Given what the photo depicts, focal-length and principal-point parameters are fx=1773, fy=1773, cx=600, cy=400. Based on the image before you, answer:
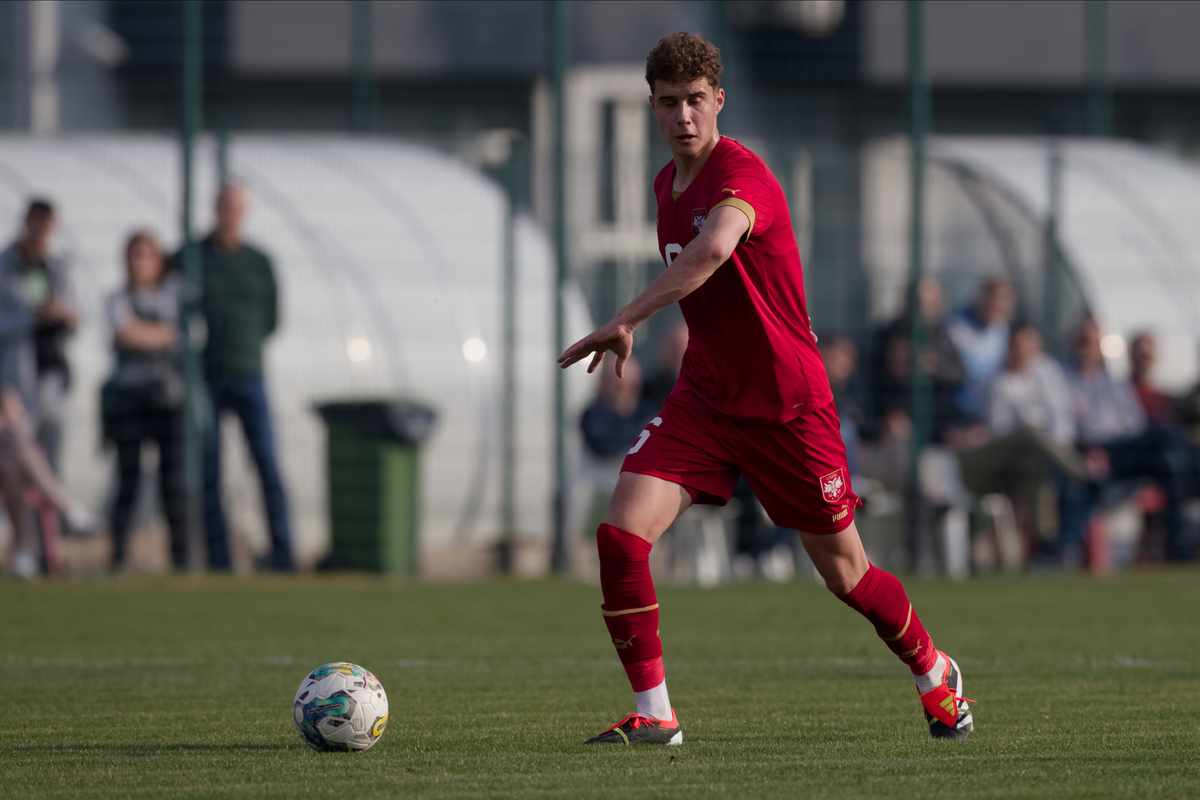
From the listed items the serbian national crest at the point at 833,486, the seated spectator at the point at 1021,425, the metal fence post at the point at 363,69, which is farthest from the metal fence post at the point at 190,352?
the serbian national crest at the point at 833,486

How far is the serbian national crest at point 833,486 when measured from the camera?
17.3ft

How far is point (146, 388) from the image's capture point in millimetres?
13180

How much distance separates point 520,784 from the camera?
14.4ft

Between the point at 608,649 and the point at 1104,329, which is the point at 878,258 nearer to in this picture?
the point at 1104,329

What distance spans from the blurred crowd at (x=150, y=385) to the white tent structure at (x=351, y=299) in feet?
2.56

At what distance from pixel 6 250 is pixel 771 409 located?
8984 mm

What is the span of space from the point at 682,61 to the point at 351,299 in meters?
10.9

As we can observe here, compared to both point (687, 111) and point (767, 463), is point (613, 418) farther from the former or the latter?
point (687, 111)

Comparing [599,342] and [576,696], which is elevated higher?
[599,342]

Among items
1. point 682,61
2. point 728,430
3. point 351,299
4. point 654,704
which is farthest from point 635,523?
point 351,299

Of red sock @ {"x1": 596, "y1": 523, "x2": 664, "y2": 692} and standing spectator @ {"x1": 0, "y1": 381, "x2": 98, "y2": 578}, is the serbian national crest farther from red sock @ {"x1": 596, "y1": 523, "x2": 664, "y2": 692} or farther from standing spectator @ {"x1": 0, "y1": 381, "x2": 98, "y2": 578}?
standing spectator @ {"x1": 0, "y1": 381, "x2": 98, "y2": 578}

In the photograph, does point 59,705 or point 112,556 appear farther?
point 112,556

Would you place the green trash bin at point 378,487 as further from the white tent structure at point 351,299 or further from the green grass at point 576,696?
the green grass at point 576,696

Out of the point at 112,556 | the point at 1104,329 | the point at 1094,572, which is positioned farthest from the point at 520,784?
the point at 1104,329
